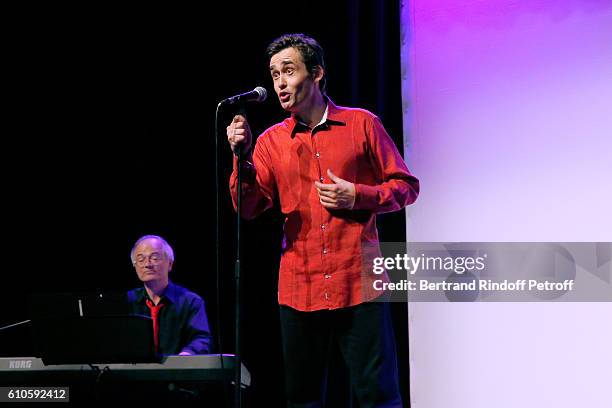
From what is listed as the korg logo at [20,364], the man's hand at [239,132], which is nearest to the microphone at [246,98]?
the man's hand at [239,132]

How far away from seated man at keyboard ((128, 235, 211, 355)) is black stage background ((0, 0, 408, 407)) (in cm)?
29

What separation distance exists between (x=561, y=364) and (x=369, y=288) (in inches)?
67.5

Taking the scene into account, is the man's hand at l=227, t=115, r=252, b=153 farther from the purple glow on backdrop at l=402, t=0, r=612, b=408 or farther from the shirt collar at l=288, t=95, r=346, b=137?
the purple glow on backdrop at l=402, t=0, r=612, b=408

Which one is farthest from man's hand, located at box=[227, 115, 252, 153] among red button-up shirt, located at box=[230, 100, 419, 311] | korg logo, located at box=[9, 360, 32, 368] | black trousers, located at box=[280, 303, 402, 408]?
korg logo, located at box=[9, 360, 32, 368]

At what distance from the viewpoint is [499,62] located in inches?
159

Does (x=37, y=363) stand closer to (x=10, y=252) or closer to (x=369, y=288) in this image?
(x=369, y=288)

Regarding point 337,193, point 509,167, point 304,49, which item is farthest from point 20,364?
point 509,167

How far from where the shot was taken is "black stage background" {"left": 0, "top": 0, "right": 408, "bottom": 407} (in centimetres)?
452

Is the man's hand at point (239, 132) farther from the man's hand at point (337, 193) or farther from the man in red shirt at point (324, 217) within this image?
the man's hand at point (337, 193)

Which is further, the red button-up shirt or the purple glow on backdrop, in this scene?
the purple glow on backdrop

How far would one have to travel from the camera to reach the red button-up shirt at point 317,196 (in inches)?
101

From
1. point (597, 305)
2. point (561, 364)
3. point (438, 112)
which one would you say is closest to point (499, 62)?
point (438, 112)

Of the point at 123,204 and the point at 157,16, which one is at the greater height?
the point at 157,16

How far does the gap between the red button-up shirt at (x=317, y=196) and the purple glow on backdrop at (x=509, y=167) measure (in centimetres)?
142
